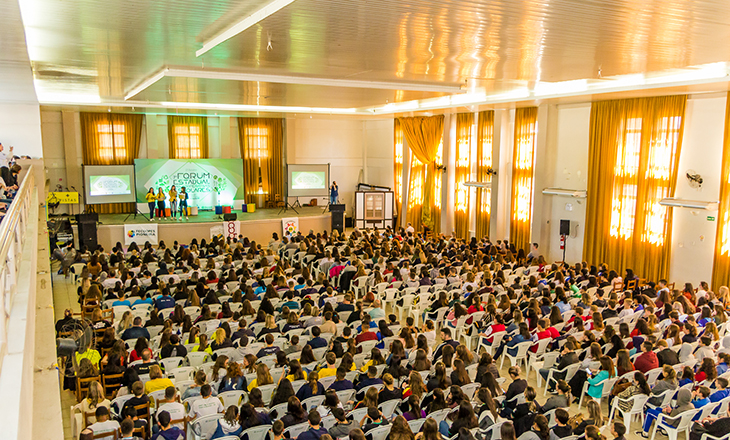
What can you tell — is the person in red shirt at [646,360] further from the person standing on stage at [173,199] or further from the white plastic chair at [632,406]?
the person standing on stage at [173,199]

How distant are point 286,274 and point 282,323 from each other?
10.5 ft

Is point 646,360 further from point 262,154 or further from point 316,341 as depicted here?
point 262,154

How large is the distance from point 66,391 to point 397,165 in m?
17.1

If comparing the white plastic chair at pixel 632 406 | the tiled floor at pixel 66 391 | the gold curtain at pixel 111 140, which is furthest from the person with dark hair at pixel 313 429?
the gold curtain at pixel 111 140

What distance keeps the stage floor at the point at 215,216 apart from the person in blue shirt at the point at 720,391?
601 inches

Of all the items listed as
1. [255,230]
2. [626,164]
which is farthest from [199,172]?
[626,164]

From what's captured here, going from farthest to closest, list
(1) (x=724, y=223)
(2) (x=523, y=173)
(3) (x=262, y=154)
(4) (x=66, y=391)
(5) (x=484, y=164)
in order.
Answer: (3) (x=262, y=154) → (5) (x=484, y=164) → (2) (x=523, y=173) → (1) (x=724, y=223) → (4) (x=66, y=391)

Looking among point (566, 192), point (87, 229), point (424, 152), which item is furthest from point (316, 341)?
point (424, 152)

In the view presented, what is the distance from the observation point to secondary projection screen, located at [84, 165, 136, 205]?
63.5ft

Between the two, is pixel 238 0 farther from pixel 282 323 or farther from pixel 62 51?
pixel 282 323

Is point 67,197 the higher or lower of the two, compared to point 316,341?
higher

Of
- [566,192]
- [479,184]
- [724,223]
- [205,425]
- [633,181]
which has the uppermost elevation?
[633,181]

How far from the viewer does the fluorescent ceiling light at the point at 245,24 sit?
499 cm

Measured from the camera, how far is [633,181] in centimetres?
1377
